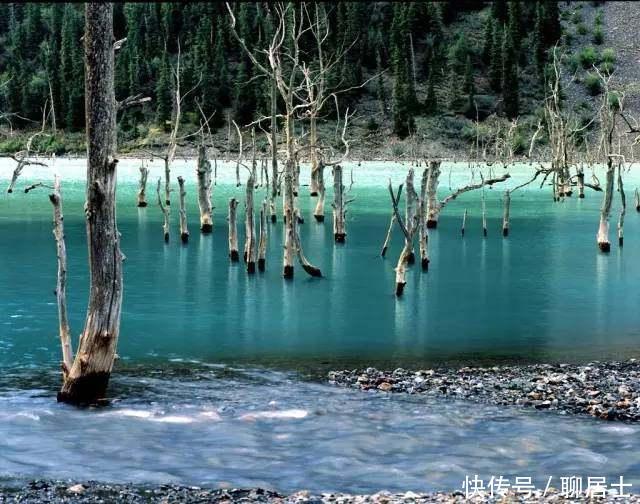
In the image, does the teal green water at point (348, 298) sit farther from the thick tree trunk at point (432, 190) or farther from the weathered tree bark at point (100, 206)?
the weathered tree bark at point (100, 206)

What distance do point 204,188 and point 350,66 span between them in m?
124

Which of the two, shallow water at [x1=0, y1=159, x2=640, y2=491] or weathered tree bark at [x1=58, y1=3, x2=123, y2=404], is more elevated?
weathered tree bark at [x1=58, y1=3, x2=123, y2=404]

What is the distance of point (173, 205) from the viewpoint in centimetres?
5800

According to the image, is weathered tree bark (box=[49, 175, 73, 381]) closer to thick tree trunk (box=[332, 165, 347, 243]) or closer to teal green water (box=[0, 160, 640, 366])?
teal green water (box=[0, 160, 640, 366])

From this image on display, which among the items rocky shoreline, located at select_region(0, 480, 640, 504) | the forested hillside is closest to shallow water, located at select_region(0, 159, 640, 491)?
rocky shoreline, located at select_region(0, 480, 640, 504)

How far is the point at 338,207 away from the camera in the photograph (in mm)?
37969

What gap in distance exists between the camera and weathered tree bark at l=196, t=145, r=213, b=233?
38219mm

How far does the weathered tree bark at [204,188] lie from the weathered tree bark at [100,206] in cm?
2375

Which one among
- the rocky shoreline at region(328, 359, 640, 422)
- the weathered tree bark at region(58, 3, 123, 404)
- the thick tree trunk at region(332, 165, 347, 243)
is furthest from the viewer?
the thick tree trunk at region(332, 165, 347, 243)

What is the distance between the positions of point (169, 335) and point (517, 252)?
19273mm

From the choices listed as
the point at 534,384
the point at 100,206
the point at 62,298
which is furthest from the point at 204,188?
the point at 100,206

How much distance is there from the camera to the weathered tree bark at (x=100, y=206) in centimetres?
1326

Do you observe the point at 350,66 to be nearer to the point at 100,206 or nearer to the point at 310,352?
the point at 310,352

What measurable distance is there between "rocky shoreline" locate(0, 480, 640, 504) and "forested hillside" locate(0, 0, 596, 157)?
124649 millimetres
